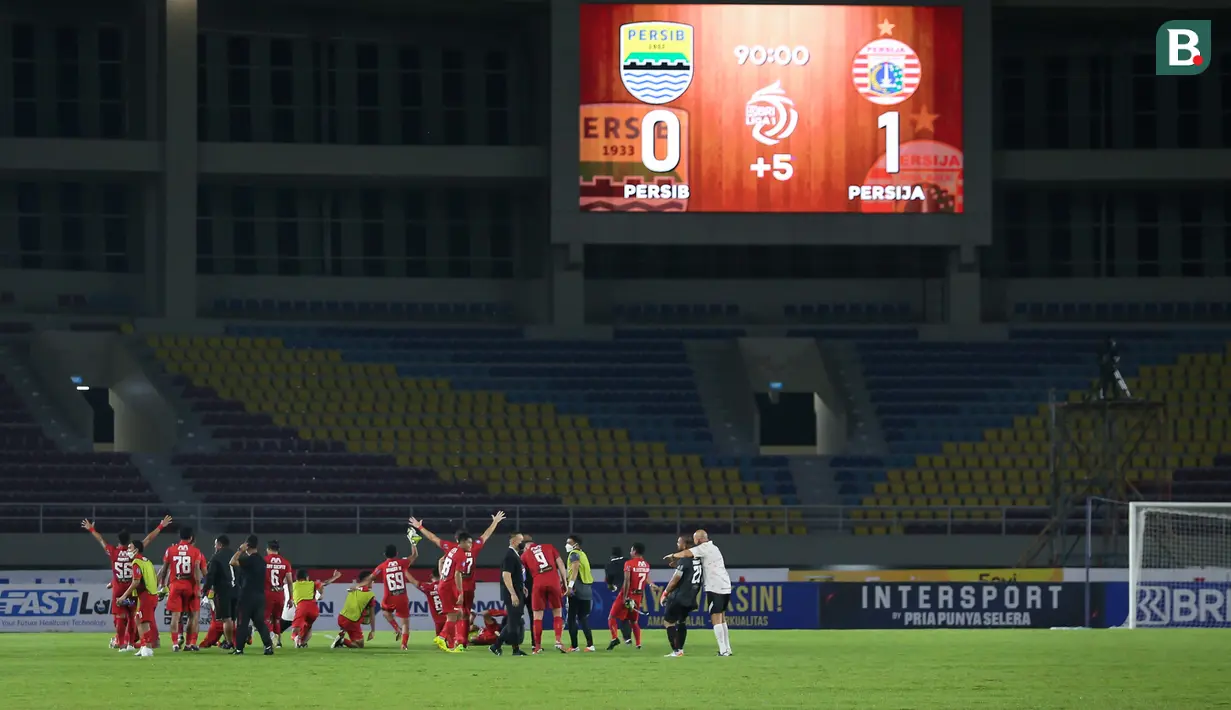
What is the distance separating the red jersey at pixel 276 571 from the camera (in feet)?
97.5

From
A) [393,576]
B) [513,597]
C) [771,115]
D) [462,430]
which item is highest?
[771,115]

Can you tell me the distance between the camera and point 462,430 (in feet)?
157

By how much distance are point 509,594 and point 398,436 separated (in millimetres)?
19150

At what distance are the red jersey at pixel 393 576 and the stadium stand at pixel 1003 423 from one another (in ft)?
51.7

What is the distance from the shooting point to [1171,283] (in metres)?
53.6

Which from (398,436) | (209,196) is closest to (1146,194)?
(398,436)

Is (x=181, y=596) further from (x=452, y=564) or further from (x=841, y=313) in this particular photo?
(x=841, y=313)

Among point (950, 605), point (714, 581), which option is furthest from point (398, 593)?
point (950, 605)

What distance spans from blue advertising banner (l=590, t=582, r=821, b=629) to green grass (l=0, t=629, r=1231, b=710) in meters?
5.51

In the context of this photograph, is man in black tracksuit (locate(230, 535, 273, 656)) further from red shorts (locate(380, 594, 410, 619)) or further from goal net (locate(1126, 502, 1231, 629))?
goal net (locate(1126, 502, 1231, 629))

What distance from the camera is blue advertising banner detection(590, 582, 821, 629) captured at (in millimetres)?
38219

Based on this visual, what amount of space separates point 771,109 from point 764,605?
1591 centimetres

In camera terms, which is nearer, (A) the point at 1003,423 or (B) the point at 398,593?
(B) the point at 398,593

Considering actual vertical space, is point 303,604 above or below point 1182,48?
below
